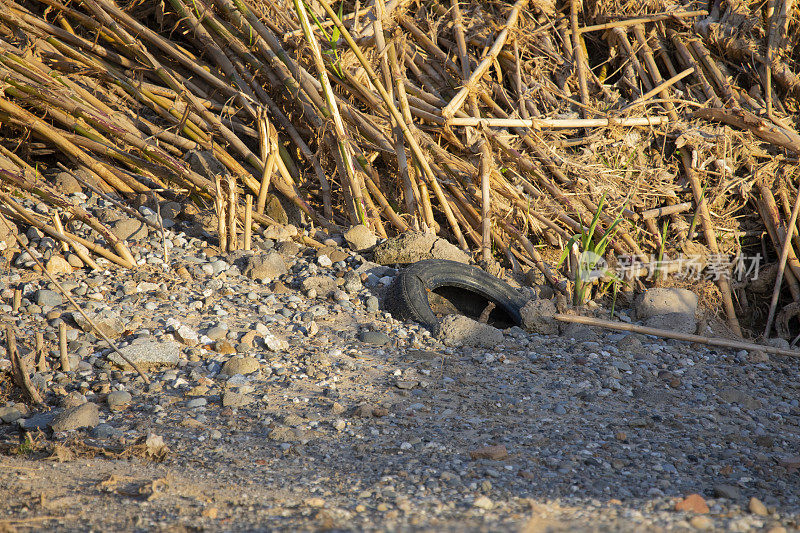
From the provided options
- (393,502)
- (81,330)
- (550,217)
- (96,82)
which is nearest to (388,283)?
(550,217)

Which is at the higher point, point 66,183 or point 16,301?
point 66,183

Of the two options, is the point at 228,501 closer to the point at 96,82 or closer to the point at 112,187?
the point at 112,187

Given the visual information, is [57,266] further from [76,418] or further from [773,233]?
[773,233]

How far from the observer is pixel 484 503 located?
1860 mm

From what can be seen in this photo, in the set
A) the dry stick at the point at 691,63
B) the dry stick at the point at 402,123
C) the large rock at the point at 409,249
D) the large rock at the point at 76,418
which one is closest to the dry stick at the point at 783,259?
the dry stick at the point at 691,63

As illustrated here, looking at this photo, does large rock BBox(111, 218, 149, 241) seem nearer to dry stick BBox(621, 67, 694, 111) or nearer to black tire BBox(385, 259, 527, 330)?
black tire BBox(385, 259, 527, 330)

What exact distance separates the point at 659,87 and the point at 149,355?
4.08m

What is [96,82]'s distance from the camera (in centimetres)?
432

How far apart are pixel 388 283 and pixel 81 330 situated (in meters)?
1.65

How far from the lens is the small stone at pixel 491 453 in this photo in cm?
227

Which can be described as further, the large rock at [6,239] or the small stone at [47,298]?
the large rock at [6,239]

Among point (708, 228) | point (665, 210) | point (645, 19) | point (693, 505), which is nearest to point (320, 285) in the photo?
point (693, 505)

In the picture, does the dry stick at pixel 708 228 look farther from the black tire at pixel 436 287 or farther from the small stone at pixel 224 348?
the small stone at pixel 224 348

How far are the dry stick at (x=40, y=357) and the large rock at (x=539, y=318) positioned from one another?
242 cm
